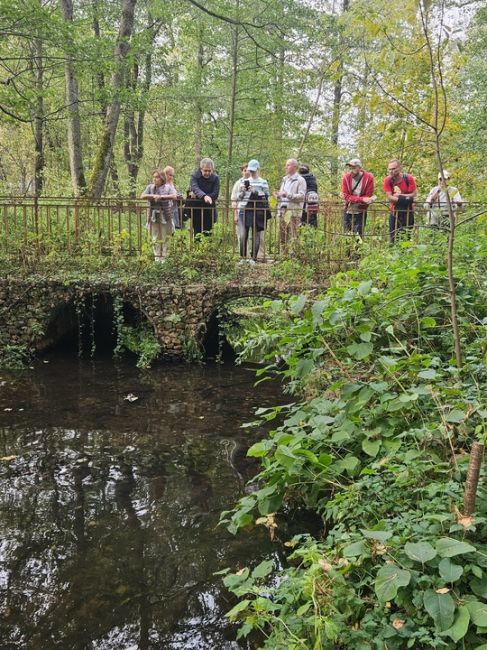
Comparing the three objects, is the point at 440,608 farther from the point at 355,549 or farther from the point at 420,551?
the point at 355,549

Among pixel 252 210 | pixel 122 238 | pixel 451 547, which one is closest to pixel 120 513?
pixel 451 547

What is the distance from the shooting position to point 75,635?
320cm

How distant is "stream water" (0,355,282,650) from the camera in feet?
10.9

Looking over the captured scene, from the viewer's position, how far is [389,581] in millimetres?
2090

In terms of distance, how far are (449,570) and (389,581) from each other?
0.24 metres

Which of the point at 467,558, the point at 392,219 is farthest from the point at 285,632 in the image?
the point at 392,219

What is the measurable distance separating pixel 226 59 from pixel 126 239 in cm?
1177

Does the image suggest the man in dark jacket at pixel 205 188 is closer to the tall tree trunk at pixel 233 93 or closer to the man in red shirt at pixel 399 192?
the man in red shirt at pixel 399 192

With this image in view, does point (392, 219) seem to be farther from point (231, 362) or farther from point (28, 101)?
point (28, 101)

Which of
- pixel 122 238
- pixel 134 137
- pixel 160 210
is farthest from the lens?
pixel 134 137

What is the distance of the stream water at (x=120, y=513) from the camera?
10.9ft

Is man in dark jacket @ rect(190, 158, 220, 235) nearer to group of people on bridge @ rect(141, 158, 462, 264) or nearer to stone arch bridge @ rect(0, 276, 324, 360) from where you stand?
group of people on bridge @ rect(141, 158, 462, 264)

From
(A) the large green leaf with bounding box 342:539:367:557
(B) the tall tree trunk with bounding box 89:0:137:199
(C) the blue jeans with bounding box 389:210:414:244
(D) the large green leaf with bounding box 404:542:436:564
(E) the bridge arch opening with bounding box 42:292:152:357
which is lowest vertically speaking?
(E) the bridge arch opening with bounding box 42:292:152:357

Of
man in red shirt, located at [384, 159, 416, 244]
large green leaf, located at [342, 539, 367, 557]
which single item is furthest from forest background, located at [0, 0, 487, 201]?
large green leaf, located at [342, 539, 367, 557]
